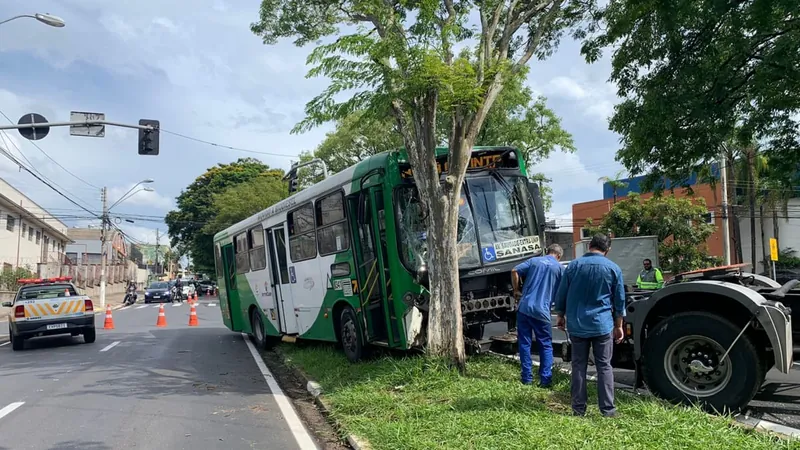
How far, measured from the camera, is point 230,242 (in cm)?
1535

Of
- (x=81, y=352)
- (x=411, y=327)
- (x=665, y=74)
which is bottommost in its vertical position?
(x=81, y=352)

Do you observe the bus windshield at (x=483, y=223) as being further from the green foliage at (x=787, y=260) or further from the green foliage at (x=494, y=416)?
the green foliage at (x=787, y=260)

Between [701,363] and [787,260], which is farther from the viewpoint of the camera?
[787,260]

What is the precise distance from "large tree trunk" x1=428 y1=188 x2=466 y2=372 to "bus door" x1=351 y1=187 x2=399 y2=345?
2.68 ft

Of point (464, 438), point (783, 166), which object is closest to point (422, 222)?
point (464, 438)

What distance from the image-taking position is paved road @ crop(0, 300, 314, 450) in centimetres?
619

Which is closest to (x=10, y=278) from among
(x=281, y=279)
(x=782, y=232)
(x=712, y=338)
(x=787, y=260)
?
(x=281, y=279)

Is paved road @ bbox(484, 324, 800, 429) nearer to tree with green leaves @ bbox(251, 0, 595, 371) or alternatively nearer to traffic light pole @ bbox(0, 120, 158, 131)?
tree with green leaves @ bbox(251, 0, 595, 371)

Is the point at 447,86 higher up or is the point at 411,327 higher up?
the point at 447,86

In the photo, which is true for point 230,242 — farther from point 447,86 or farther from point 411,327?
point 447,86

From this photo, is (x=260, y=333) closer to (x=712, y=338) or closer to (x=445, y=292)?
(x=445, y=292)

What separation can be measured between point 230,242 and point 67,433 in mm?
9104

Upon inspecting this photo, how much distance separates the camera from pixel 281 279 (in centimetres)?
1195

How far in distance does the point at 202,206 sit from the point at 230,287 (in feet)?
136
